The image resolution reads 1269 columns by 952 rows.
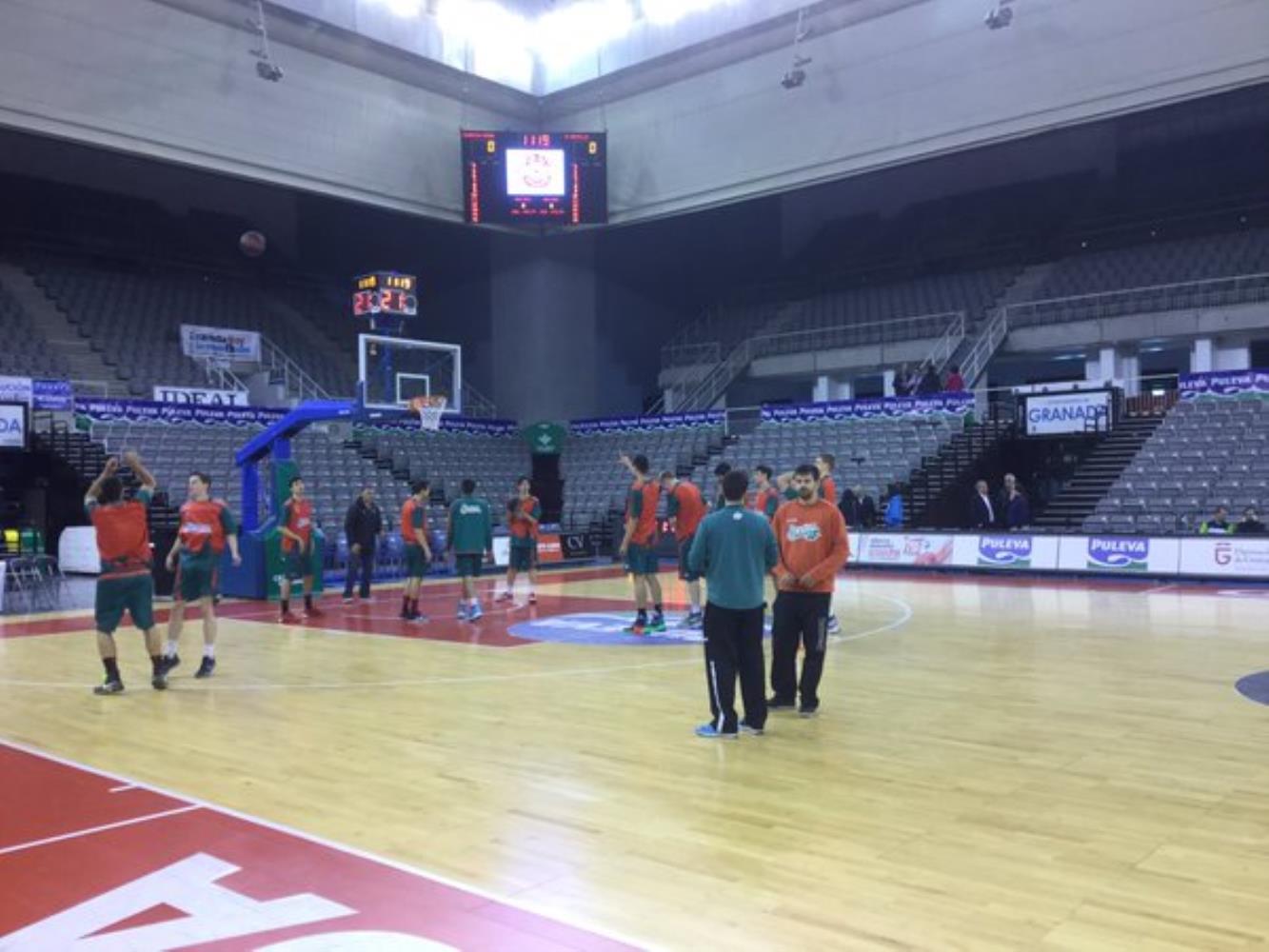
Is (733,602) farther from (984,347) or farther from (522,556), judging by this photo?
(984,347)

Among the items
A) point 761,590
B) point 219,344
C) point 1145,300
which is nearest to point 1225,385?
point 1145,300

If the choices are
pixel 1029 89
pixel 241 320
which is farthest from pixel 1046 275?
pixel 241 320

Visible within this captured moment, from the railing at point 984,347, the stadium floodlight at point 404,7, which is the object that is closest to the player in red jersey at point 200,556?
the stadium floodlight at point 404,7

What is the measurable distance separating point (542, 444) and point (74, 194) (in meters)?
14.0

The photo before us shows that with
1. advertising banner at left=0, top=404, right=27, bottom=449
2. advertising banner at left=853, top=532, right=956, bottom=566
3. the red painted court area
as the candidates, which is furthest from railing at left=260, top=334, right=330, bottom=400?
the red painted court area

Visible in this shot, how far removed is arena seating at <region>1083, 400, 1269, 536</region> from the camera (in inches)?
761

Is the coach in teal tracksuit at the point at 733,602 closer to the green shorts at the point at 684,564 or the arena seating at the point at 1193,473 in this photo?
the green shorts at the point at 684,564

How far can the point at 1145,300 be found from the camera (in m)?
26.2

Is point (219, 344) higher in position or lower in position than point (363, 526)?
higher

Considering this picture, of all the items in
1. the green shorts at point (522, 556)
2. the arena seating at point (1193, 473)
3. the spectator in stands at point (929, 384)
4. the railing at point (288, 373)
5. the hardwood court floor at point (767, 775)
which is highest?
the railing at point (288, 373)

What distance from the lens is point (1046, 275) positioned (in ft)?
94.5

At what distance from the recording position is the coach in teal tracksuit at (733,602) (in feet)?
21.9

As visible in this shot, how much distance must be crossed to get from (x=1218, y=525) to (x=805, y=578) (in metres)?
13.5

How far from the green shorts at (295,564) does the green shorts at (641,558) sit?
15.1 feet
